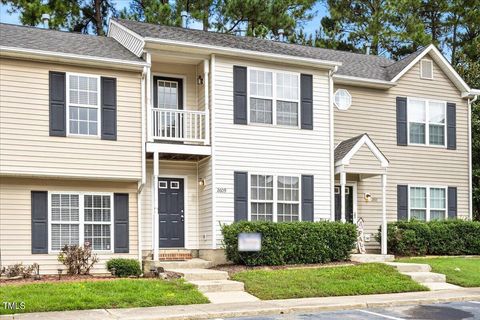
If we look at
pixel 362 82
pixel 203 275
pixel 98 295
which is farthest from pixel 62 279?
pixel 362 82

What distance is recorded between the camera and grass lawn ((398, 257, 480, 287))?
15664 millimetres

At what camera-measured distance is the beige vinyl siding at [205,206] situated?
18406 mm

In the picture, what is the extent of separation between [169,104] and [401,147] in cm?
829

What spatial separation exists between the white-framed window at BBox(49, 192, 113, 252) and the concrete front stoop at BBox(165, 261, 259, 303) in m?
2.35

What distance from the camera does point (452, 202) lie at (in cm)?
2291

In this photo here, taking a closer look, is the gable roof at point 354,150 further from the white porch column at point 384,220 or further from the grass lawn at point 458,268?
the grass lawn at point 458,268

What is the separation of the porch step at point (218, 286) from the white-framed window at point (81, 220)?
3962mm

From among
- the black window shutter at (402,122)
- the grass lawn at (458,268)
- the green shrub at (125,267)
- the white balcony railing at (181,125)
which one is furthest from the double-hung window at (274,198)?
the black window shutter at (402,122)

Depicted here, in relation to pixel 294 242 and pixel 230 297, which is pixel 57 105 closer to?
pixel 230 297

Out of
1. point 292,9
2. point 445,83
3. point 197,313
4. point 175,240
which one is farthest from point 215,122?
point 292,9

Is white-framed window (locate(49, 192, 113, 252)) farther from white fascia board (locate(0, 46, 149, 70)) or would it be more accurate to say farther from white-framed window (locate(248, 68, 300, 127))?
white-framed window (locate(248, 68, 300, 127))

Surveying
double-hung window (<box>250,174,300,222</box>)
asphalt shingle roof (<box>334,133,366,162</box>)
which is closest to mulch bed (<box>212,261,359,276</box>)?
double-hung window (<box>250,174,300,222</box>)

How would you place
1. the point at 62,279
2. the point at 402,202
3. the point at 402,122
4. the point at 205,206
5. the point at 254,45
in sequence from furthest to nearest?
the point at 402,122 < the point at 402,202 < the point at 254,45 < the point at 205,206 < the point at 62,279

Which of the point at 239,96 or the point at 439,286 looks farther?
the point at 239,96
